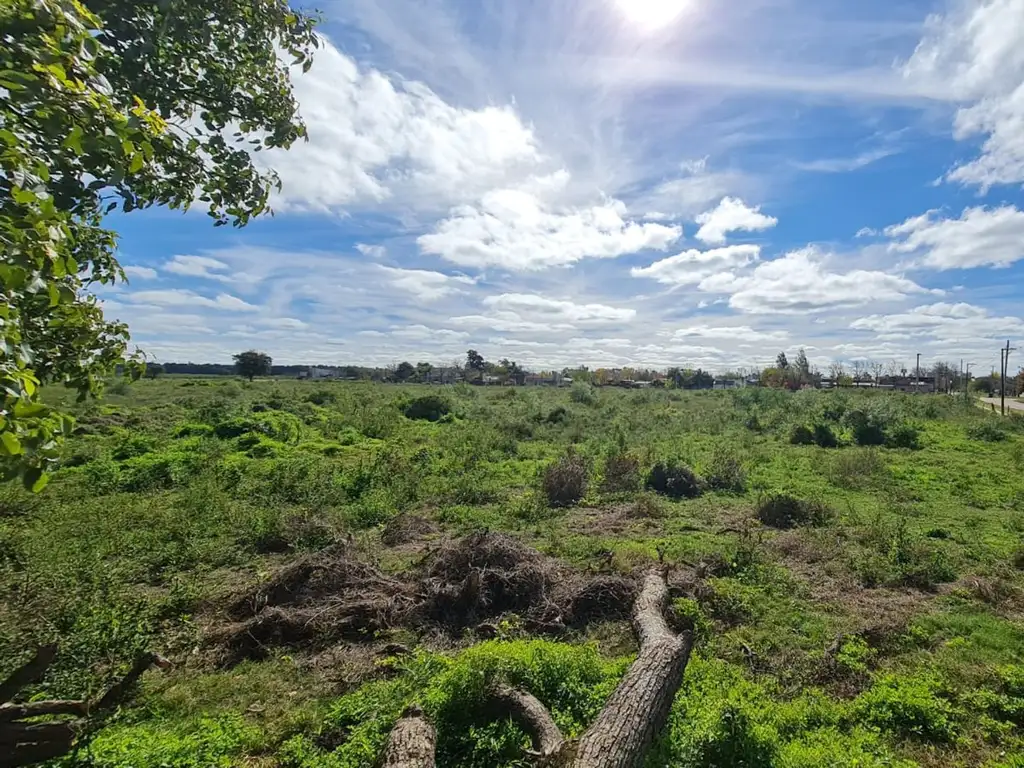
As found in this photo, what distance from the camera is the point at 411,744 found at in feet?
11.3

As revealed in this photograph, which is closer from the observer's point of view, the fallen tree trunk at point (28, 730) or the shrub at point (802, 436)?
the fallen tree trunk at point (28, 730)

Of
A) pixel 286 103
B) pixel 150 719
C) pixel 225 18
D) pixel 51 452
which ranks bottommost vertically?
pixel 150 719

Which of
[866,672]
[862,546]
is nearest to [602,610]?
[866,672]

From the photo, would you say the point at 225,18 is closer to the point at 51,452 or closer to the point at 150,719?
the point at 51,452

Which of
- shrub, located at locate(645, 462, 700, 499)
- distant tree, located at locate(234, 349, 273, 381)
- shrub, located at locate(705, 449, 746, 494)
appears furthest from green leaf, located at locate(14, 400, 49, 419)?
distant tree, located at locate(234, 349, 273, 381)

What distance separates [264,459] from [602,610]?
422 inches

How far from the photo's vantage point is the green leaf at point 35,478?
4.68 feet

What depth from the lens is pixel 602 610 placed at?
612cm

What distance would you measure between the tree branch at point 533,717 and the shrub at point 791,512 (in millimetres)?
7159

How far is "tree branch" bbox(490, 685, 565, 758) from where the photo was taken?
11.8ft

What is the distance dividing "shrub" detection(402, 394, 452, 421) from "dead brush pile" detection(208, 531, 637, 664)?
17900 millimetres

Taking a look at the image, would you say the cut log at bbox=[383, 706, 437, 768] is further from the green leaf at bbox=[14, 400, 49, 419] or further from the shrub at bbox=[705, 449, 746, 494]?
the shrub at bbox=[705, 449, 746, 494]

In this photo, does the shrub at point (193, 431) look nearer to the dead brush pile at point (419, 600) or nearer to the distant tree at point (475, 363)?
the dead brush pile at point (419, 600)

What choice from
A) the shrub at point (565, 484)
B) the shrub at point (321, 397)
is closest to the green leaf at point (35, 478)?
the shrub at point (565, 484)
